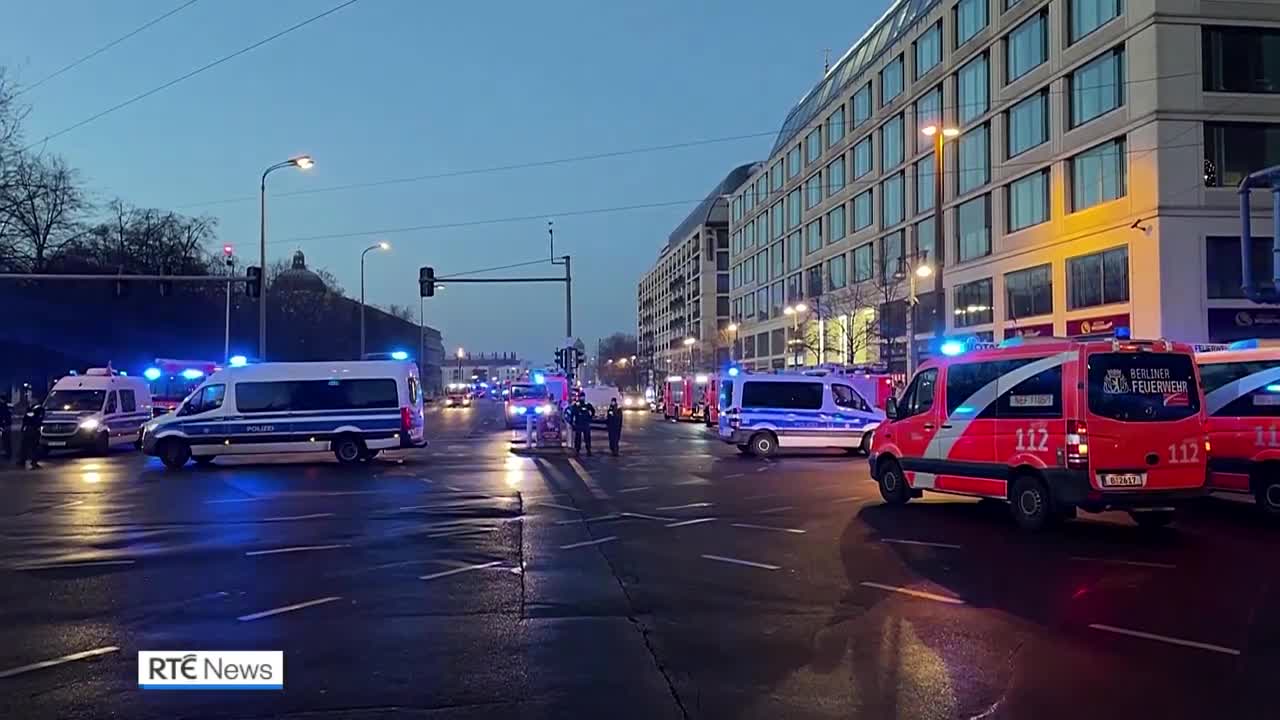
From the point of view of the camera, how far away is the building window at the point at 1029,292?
39312mm

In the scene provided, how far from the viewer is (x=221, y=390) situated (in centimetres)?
2472

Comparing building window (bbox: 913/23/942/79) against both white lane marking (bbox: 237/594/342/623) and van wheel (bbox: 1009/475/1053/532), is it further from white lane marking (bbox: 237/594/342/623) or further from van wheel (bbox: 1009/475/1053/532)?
white lane marking (bbox: 237/594/342/623)

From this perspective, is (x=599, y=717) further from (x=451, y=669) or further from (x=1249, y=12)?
(x=1249, y=12)

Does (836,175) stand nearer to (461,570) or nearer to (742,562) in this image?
(742,562)

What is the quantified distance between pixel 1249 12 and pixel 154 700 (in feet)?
122

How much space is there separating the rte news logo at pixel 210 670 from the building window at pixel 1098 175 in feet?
112

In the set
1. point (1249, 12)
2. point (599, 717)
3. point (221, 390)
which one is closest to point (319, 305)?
point (221, 390)

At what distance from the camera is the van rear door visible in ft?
39.8

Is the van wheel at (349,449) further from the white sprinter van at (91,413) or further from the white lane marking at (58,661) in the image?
the white lane marking at (58,661)

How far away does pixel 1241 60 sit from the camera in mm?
33625

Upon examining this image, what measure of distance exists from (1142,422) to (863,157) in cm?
4929

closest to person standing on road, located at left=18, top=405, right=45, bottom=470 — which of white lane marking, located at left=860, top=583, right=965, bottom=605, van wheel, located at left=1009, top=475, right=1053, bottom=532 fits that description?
van wheel, located at left=1009, top=475, right=1053, bottom=532

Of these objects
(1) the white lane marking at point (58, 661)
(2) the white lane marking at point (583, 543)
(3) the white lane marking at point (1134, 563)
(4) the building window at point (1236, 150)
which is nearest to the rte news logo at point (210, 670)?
(1) the white lane marking at point (58, 661)

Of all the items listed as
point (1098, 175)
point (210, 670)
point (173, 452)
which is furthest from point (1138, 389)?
point (1098, 175)
